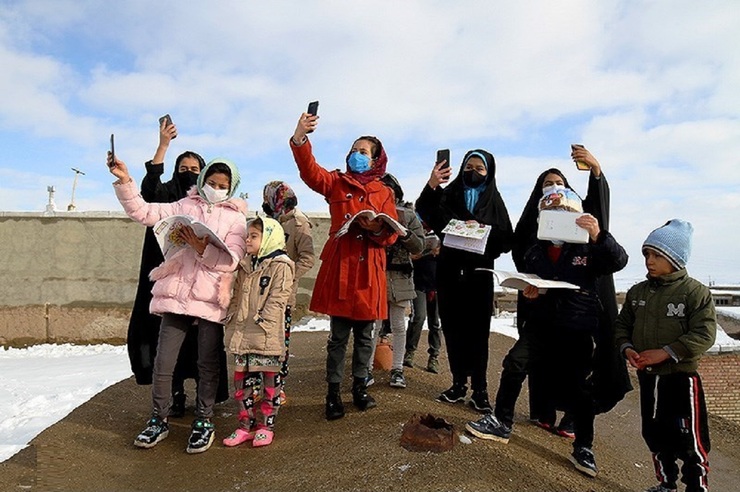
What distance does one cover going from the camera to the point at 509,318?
A: 12516 millimetres

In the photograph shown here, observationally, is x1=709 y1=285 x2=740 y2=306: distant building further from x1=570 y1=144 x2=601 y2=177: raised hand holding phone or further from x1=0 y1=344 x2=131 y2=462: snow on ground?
x1=0 y1=344 x2=131 y2=462: snow on ground

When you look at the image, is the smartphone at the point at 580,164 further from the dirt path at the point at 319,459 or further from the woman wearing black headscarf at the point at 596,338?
the dirt path at the point at 319,459

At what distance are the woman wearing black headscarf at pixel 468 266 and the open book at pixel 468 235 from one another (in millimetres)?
99

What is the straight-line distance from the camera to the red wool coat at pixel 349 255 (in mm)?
3762

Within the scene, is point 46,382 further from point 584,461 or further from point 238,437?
point 584,461

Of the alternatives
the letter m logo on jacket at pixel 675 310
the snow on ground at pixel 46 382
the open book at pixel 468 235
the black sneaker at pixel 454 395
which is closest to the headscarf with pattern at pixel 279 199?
the open book at pixel 468 235

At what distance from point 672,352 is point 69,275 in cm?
1050

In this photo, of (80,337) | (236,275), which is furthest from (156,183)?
(80,337)

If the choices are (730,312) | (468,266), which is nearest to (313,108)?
(468,266)

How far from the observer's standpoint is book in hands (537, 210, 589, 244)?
11.1 ft

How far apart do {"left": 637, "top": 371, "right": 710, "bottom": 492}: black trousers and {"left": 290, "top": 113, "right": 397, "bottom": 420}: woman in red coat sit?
181cm

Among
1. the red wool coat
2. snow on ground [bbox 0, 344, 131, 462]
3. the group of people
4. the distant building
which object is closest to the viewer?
the group of people

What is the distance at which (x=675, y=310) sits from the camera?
3.17 metres

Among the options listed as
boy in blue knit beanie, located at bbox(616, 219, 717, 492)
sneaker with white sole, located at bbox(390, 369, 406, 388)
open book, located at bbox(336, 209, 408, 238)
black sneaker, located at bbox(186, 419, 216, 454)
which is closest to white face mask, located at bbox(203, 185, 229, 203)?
open book, located at bbox(336, 209, 408, 238)
